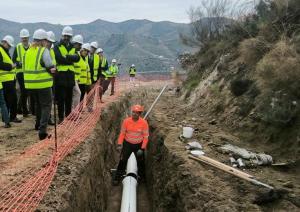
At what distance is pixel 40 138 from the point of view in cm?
959

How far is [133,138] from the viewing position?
11.7m

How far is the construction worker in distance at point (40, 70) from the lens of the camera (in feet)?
29.7

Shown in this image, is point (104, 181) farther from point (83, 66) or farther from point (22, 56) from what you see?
point (22, 56)

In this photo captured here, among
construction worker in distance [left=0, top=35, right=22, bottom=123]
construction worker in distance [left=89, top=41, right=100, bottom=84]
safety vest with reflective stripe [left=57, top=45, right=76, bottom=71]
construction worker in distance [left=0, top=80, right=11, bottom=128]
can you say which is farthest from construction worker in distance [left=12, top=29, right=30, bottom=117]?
construction worker in distance [left=89, top=41, right=100, bottom=84]

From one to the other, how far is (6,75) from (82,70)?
8.49ft

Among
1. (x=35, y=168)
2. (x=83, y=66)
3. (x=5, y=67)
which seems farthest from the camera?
(x=83, y=66)

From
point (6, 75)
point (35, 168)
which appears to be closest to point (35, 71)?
point (6, 75)

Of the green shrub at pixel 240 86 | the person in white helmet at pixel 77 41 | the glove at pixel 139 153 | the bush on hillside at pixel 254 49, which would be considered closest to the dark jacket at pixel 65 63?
the person in white helmet at pixel 77 41

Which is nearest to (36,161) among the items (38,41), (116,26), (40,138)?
(40,138)

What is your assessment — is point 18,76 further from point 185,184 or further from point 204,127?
point 185,184

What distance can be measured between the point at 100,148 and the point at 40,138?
2186 millimetres

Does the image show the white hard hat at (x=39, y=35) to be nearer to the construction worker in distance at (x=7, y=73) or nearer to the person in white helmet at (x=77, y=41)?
the construction worker in distance at (x=7, y=73)

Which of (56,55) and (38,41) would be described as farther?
(56,55)

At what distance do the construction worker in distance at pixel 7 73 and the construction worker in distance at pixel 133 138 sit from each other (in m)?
2.72
